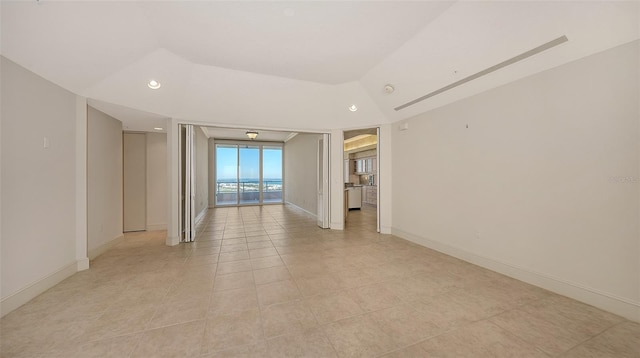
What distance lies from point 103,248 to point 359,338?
15.6ft

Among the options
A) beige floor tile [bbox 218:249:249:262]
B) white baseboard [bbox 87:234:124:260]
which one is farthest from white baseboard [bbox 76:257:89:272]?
beige floor tile [bbox 218:249:249:262]

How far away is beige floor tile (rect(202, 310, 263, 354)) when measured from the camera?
1757 millimetres

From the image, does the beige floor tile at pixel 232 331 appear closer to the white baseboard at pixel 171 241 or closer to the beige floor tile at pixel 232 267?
the beige floor tile at pixel 232 267

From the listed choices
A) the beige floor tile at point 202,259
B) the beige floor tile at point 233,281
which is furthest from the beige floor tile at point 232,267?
the beige floor tile at point 202,259

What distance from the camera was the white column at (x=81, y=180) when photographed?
314cm

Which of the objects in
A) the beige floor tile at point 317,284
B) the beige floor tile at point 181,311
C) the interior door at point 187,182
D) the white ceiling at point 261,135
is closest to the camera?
the beige floor tile at point 181,311

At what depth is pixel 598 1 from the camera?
1.95 meters

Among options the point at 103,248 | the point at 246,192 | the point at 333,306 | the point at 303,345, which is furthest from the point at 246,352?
the point at 246,192

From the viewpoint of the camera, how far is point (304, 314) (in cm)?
216

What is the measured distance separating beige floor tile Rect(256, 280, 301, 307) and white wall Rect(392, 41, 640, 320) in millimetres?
2818

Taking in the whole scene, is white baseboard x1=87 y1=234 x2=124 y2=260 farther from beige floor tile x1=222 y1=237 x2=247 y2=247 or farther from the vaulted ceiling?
the vaulted ceiling

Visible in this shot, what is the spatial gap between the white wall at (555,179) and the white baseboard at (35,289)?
18.2 feet

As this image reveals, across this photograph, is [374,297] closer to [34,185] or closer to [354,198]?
[34,185]

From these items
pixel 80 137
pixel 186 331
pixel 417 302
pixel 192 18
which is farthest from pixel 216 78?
pixel 417 302
